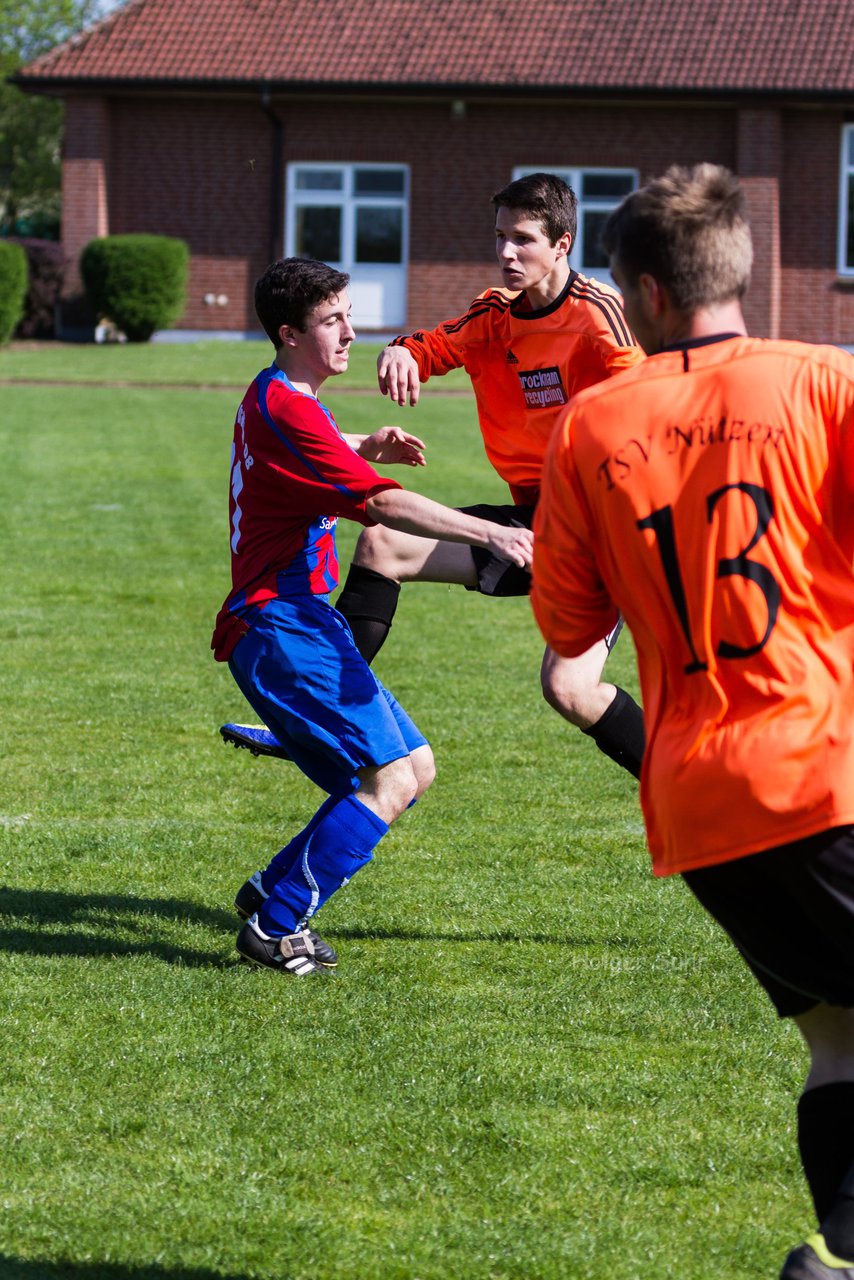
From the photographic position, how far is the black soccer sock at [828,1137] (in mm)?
2867

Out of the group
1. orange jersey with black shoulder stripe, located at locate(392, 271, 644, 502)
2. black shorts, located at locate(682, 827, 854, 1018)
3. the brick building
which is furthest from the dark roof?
black shorts, located at locate(682, 827, 854, 1018)

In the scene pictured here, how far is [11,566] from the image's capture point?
39.0 feet

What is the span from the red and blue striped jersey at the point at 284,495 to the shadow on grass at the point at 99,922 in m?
0.92

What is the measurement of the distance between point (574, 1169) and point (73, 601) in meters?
7.81

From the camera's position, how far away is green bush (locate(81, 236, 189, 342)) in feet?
101

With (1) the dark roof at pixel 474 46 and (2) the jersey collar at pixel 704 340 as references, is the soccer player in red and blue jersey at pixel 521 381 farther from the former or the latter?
(1) the dark roof at pixel 474 46

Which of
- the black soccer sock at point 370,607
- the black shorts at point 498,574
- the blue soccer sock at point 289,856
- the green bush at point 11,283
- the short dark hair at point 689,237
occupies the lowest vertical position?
the blue soccer sock at point 289,856

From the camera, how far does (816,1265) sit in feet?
9.11

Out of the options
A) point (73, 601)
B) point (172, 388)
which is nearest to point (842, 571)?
point (73, 601)

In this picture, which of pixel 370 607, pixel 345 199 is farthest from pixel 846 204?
pixel 370 607

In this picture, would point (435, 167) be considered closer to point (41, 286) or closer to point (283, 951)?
point (41, 286)

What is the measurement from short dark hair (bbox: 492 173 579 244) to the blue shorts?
1.38m

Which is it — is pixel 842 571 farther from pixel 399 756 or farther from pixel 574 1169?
pixel 399 756

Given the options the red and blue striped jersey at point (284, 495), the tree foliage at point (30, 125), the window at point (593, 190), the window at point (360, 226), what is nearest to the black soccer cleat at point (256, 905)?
the red and blue striped jersey at point (284, 495)
